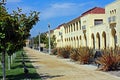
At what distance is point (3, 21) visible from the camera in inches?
661

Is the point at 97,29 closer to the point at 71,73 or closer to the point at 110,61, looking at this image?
the point at 110,61

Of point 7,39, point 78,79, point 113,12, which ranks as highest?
point 113,12

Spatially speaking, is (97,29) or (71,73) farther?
(97,29)

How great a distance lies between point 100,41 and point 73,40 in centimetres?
2033

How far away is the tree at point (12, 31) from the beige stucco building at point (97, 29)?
1319cm

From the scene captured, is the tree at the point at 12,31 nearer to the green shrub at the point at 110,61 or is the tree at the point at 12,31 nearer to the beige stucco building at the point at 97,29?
the green shrub at the point at 110,61

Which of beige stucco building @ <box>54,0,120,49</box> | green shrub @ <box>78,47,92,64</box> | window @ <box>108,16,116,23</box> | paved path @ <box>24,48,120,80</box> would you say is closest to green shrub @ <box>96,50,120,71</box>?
paved path @ <box>24,48,120,80</box>

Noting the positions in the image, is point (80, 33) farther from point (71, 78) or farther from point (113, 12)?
point (71, 78)

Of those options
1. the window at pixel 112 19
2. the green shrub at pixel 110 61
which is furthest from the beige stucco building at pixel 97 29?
the green shrub at pixel 110 61

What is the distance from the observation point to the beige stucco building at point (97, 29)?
123 feet

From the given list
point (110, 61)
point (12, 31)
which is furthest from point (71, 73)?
point (12, 31)

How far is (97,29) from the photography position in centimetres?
4575

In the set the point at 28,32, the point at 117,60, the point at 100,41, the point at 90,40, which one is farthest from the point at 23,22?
the point at 90,40

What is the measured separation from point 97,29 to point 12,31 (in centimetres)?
2904
